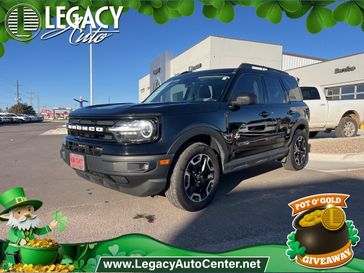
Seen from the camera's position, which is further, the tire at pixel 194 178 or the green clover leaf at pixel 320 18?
the tire at pixel 194 178

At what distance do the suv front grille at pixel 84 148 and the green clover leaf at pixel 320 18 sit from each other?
94.2 inches

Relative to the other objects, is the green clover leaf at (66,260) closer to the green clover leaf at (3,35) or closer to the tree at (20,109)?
the green clover leaf at (3,35)

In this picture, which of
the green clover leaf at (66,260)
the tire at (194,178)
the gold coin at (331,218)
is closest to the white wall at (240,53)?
the tire at (194,178)

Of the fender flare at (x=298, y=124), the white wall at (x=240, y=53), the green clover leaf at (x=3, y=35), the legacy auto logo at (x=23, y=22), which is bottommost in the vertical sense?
the fender flare at (x=298, y=124)

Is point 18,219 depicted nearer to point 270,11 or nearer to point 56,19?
point 56,19

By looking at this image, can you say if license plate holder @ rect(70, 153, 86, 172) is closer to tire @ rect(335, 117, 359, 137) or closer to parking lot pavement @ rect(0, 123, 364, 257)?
parking lot pavement @ rect(0, 123, 364, 257)

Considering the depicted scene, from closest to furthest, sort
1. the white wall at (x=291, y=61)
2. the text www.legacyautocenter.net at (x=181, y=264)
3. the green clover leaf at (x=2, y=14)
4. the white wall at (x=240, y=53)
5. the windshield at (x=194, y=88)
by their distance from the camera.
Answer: the green clover leaf at (x=2, y=14) < the text www.legacyautocenter.net at (x=181, y=264) < the windshield at (x=194, y=88) < the white wall at (x=240, y=53) < the white wall at (x=291, y=61)

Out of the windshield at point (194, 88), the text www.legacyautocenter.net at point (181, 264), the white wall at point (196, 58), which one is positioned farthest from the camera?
the white wall at point (196, 58)

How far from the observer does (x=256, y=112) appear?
4.39 metres

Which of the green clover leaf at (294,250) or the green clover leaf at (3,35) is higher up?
the green clover leaf at (3,35)

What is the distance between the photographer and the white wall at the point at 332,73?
24969 mm

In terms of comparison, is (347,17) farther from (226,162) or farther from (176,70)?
(176,70)

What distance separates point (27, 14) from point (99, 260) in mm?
1749

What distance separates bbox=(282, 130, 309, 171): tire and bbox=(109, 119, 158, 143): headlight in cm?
357
